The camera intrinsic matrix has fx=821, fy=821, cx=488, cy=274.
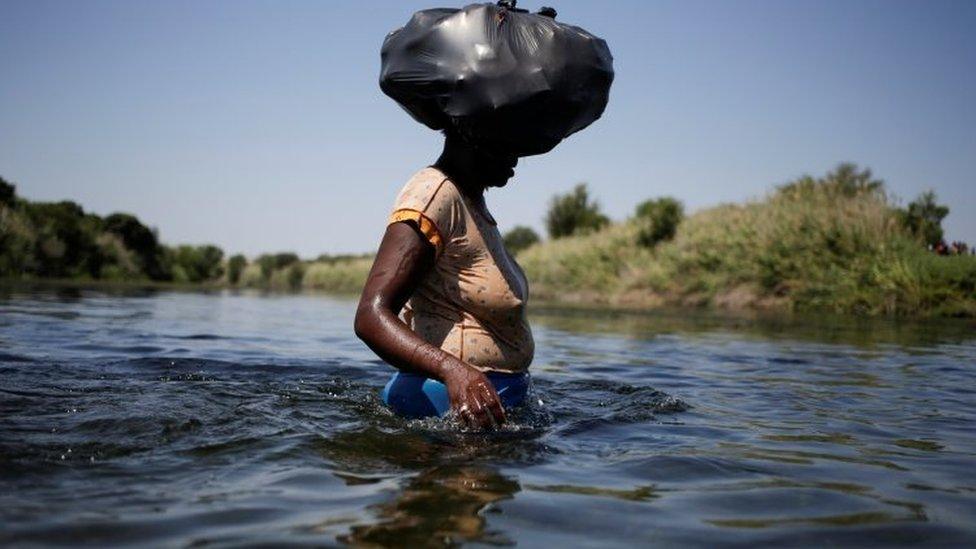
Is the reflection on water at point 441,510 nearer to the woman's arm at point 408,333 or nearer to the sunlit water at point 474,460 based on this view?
the sunlit water at point 474,460

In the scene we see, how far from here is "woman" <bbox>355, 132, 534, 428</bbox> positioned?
117 inches

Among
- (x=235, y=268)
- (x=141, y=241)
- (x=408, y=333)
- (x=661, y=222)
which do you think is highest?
(x=661, y=222)

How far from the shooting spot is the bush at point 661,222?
26.7 m

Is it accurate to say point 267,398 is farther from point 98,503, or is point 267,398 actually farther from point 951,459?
point 951,459

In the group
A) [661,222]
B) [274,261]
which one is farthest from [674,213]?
[274,261]

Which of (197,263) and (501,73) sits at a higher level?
(501,73)

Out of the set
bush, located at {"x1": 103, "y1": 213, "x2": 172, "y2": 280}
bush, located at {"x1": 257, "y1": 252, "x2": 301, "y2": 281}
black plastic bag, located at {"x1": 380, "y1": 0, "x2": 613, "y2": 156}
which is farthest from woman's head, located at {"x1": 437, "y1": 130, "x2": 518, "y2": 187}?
→ bush, located at {"x1": 257, "y1": 252, "x2": 301, "y2": 281}

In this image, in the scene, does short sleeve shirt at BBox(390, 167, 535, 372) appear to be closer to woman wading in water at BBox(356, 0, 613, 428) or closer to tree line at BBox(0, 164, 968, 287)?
woman wading in water at BBox(356, 0, 613, 428)

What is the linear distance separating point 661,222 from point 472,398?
2459 centimetres

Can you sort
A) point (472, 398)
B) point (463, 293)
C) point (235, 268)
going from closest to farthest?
point (472, 398), point (463, 293), point (235, 268)

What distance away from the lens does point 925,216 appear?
17578 mm

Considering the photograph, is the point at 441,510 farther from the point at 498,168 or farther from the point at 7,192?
the point at 7,192

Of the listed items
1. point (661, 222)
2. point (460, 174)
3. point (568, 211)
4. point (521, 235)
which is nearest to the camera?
point (460, 174)

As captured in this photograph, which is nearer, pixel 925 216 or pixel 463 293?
pixel 463 293
